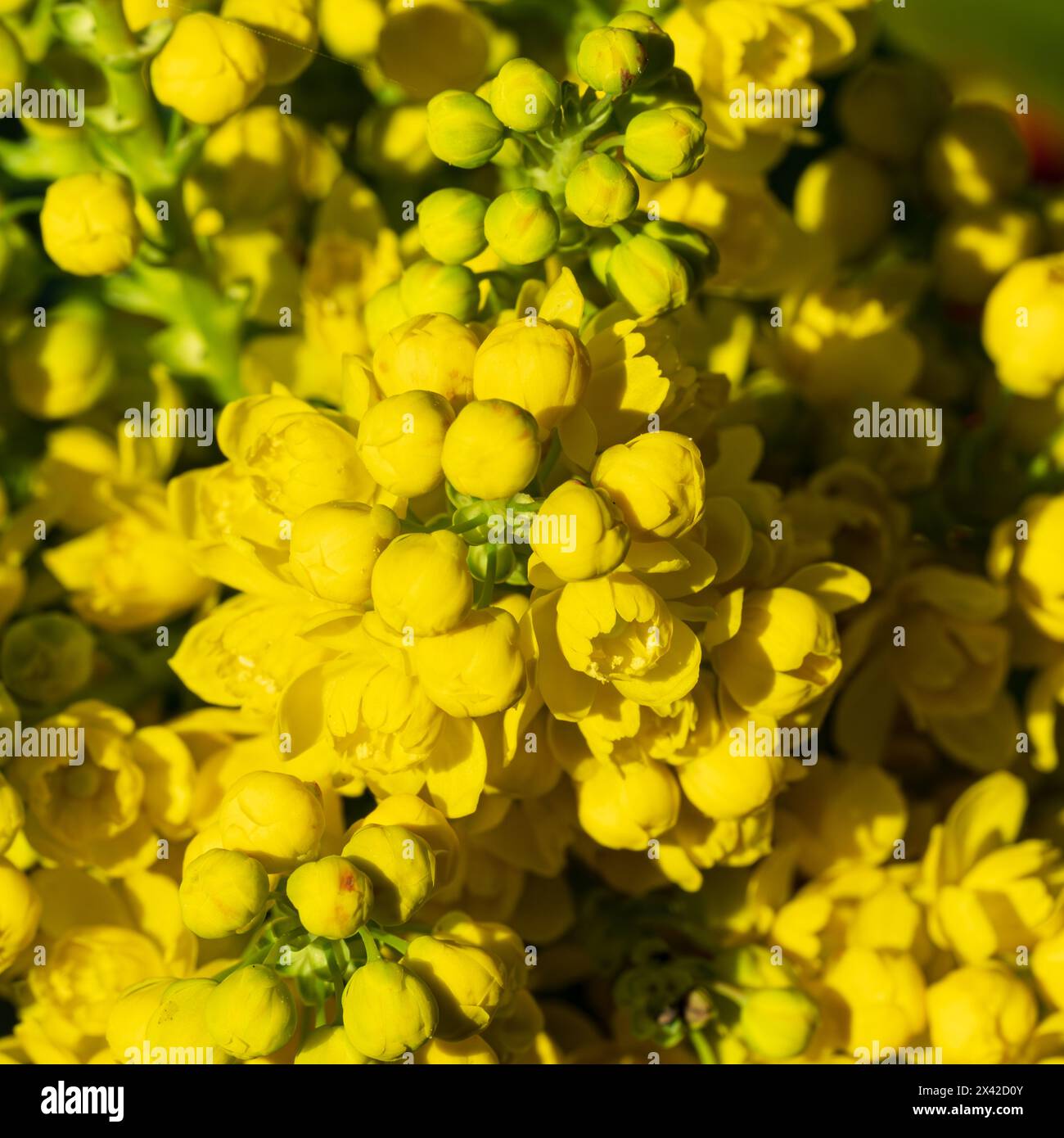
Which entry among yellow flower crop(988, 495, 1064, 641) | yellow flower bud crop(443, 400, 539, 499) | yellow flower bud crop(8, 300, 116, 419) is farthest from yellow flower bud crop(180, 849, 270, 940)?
yellow flower crop(988, 495, 1064, 641)

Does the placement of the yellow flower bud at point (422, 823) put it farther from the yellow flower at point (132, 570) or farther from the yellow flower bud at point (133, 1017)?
the yellow flower at point (132, 570)

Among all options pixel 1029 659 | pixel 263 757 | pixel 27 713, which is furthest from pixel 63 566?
pixel 1029 659

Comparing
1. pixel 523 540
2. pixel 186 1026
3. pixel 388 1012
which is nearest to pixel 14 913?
pixel 186 1026

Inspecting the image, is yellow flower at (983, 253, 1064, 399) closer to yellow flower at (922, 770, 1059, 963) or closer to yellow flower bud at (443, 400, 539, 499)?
yellow flower at (922, 770, 1059, 963)

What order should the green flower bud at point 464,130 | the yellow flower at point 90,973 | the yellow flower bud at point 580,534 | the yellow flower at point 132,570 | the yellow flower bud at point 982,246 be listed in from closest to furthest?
the yellow flower bud at point 580,534
the green flower bud at point 464,130
the yellow flower at point 90,973
the yellow flower at point 132,570
the yellow flower bud at point 982,246

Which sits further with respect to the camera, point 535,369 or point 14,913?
point 14,913

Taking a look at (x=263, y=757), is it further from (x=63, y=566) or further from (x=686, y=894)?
(x=686, y=894)

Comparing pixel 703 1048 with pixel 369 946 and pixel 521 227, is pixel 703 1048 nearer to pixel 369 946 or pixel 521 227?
pixel 369 946

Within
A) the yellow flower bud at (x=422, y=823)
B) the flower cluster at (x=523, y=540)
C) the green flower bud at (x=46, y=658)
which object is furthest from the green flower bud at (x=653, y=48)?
the green flower bud at (x=46, y=658)
